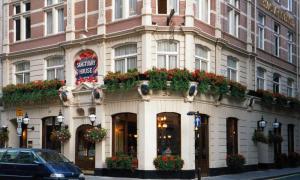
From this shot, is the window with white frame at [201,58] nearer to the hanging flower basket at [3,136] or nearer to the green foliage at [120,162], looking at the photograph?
the green foliage at [120,162]

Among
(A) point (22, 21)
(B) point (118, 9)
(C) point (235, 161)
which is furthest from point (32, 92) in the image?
(C) point (235, 161)

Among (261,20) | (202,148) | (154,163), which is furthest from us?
(261,20)

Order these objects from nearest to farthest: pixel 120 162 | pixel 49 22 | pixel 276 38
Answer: pixel 120 162
pixel 49 22
pixel 276 38

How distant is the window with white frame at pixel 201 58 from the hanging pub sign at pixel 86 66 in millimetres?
5746

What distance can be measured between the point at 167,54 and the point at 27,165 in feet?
34.3

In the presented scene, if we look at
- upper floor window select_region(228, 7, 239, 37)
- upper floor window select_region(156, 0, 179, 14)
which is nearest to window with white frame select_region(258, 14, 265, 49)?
upper floor window select_region(228, 7, 239, 37)

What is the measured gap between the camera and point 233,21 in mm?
34906

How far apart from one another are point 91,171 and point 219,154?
7.42 meters

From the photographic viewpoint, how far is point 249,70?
36.3 metres

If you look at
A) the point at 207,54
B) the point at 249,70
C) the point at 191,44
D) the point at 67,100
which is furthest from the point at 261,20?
the point at 67,100

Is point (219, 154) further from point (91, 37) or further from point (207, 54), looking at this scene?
Answer: point (91, 37)

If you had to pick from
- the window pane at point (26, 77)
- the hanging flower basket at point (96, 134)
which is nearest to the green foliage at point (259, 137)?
the hanging flower basket at point (96, 134)

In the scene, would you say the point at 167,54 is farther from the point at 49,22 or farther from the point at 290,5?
the point at 290,5

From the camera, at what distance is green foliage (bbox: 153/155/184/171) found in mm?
27500
